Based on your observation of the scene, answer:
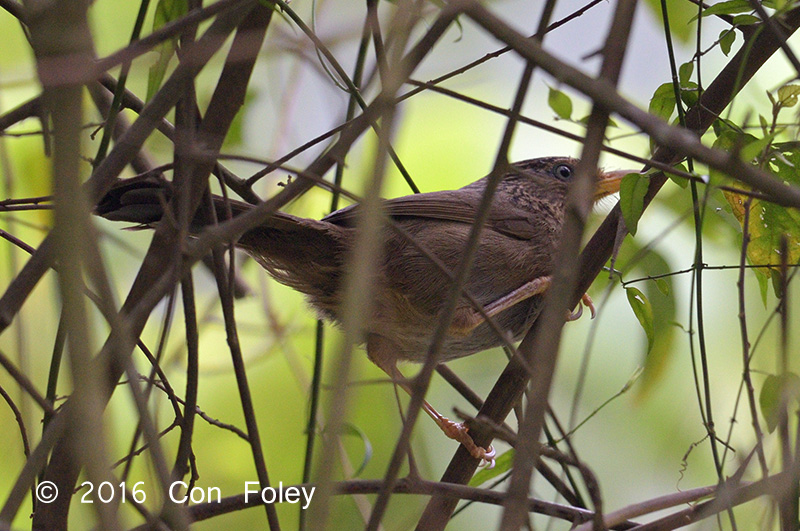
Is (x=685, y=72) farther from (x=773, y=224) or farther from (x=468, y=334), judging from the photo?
(x=468, y=334)

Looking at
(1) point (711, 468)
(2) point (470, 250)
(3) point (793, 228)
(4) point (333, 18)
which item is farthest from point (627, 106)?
(1) point (711, 468)

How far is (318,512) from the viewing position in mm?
981

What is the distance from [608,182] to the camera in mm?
3305

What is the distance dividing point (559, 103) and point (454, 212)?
1.15 meters

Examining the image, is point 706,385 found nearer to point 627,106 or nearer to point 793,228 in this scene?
point 793,228

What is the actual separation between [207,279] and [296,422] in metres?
1.00

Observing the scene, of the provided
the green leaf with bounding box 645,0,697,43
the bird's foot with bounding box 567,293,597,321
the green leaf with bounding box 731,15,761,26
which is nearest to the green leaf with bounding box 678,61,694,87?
the green leaf with bounding box 731,15,761,26

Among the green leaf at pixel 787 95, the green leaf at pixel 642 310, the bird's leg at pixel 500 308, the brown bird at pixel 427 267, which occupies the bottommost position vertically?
the green leaf at pixel 642 310

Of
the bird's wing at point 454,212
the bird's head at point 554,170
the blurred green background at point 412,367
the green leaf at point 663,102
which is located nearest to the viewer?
the green leaf at point 663,102

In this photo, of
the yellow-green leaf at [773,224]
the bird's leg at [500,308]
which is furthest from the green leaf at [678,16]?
the bird's leg at [500,308]

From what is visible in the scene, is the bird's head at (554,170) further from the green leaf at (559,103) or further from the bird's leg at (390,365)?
the green leaf at (559,103)

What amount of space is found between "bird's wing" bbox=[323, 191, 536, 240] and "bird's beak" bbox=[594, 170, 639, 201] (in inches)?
12.9

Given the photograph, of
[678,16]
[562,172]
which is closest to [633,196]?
[678,16]

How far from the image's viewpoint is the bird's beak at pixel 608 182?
3.31 m
